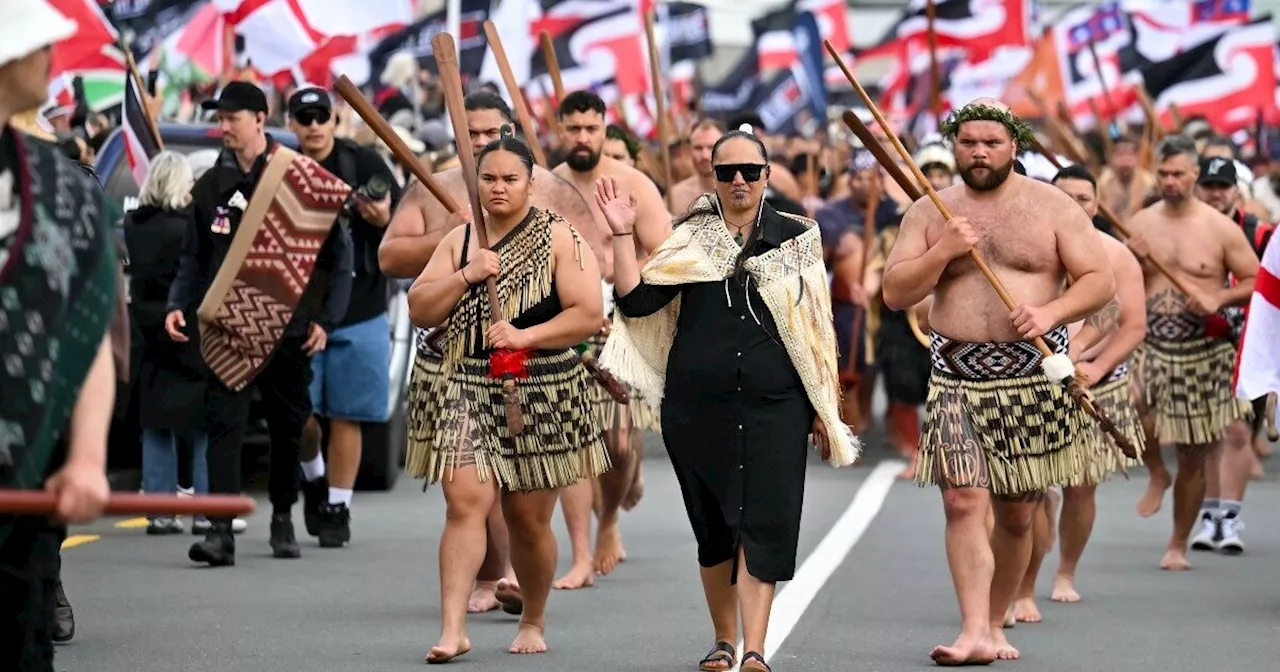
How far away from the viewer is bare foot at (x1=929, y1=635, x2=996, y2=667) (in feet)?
30.8

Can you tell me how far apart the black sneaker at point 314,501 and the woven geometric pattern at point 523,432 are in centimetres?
364

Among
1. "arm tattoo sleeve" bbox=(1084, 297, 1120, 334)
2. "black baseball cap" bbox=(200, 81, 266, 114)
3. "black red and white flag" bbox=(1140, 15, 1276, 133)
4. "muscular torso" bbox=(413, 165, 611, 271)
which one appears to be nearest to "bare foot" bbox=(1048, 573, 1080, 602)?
"arm tattoo sleeve" bbox=(1084, 297, 1120, 334)

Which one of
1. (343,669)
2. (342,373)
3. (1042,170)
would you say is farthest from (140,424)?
(1042,170)

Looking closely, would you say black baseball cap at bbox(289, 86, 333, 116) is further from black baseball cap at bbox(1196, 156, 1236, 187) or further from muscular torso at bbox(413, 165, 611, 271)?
black baseball cap at bbox(1196, 156, 1236, 187)

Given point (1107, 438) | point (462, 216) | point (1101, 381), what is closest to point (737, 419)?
point (462, 216)

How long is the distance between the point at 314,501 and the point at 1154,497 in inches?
182

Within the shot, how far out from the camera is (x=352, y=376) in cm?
1349

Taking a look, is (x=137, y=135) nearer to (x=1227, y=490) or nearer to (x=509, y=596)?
(x=509, y=596)

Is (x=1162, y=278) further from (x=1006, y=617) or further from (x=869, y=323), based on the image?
(x=869, y=323)

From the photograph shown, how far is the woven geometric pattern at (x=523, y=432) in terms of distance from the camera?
9406 millimetres

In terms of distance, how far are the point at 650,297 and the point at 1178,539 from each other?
4602mm

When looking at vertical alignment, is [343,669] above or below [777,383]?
below

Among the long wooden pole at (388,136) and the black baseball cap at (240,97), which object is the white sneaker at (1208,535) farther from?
the black baseball cap at (240,97)

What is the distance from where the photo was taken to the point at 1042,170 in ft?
61.1
